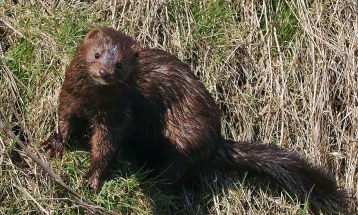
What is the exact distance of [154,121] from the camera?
4.82m

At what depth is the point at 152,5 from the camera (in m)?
5.30

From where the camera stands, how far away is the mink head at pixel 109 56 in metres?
4.26

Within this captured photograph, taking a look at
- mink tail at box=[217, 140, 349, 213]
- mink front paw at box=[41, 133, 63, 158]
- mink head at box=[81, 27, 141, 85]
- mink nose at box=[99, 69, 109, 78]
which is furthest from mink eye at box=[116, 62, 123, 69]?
mink tail at box=[217, 140, 349, 213]

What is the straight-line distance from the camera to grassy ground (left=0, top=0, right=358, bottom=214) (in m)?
4.79

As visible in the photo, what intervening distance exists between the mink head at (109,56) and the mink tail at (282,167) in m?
0.92

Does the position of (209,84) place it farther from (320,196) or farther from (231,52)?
(320,196)

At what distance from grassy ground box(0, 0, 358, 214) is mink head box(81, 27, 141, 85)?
1.85 feet

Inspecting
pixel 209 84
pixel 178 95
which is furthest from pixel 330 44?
pixel 178 95

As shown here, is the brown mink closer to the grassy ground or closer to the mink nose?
the mink nose

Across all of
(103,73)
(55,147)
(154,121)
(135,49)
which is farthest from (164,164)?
(103,73)

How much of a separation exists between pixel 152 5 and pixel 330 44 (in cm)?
119

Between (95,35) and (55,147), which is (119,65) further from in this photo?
(55,147)

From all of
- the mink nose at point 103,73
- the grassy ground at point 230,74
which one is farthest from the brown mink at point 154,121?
the grassy ground at point 230,74

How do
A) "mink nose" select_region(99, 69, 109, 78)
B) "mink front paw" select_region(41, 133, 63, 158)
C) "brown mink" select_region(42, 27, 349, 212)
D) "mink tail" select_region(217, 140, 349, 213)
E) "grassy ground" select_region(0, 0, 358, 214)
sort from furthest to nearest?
"mink tail" select_region(217, 140, 349, 213) → "grassy ground" select_region(0, 0, 358, 214) → "mink front paw" select_region(41, 133, 63, 158) → "brown mink" select_region(42, 27, 349, 212) → "mink nose" select_region(99, 69, 109, 78)
